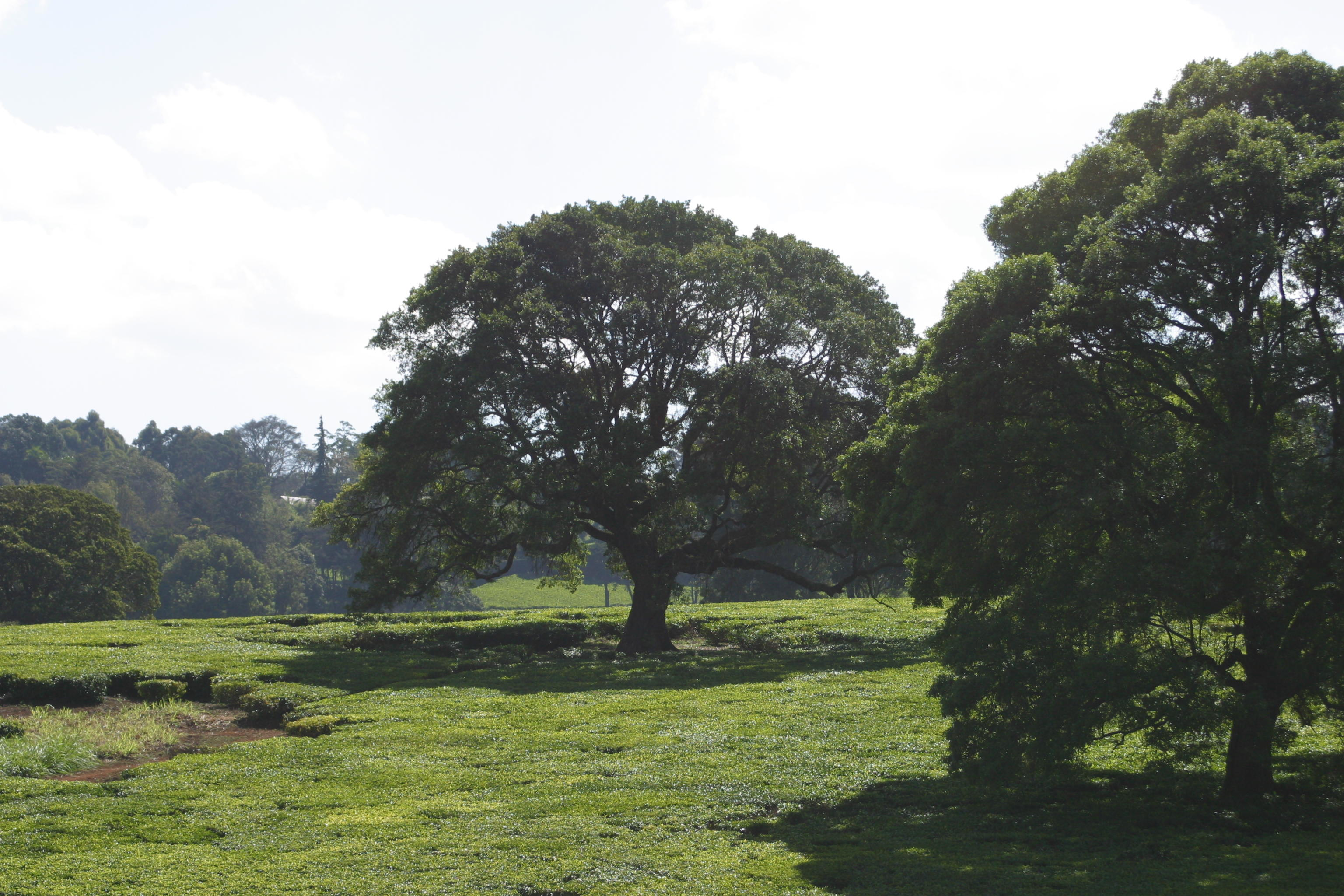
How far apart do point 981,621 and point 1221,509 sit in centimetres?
345

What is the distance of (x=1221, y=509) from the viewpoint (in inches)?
499

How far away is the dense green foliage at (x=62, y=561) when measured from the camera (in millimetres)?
50375

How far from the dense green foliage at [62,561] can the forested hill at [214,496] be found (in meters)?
41.4

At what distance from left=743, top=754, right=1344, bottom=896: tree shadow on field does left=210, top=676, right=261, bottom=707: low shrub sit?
16582mm

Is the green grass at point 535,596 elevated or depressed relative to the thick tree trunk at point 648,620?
depressed

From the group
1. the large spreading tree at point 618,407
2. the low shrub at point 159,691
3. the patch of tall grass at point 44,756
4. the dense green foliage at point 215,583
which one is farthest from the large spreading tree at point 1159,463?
the dense green foliage at point 215,583

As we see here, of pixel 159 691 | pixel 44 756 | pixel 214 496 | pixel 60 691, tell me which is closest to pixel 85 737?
pixel 44 756

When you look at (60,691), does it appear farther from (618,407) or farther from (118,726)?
(618,407)

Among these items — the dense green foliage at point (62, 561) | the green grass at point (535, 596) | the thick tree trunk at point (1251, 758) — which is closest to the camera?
the thick tree trunk at point (1251, 758)

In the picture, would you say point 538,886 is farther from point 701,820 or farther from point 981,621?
point 981,621

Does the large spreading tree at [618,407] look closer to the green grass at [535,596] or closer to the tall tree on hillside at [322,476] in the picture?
the green grass at [535,596]

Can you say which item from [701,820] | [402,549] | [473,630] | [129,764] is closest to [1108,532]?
[701,820]

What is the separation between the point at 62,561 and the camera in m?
50.7

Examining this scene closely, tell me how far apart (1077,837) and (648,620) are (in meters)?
24.0
